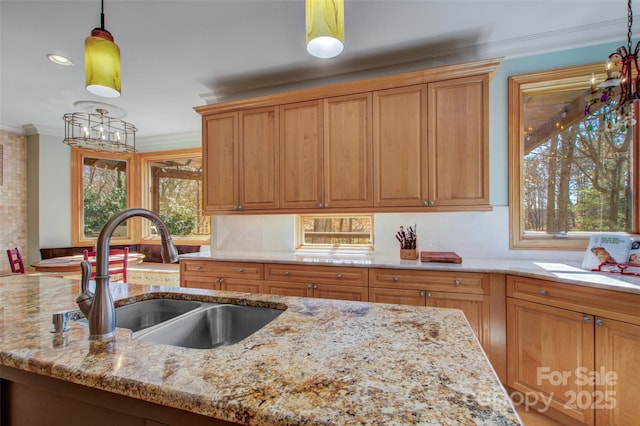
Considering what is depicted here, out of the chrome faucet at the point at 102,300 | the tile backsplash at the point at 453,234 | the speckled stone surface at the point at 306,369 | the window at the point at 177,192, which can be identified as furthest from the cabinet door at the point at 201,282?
the window at the point at 177,192

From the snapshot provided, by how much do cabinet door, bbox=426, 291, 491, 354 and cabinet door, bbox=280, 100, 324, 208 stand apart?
130 cm

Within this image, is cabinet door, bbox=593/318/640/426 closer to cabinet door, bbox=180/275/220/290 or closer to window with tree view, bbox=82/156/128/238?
cabinet door, bbox=180/275/220/290

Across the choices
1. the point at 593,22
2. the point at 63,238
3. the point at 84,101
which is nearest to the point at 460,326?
the point at 593,22

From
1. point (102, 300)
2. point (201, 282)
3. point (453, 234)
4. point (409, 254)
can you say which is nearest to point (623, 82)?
point (453, 234)

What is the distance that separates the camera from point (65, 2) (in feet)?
6.02

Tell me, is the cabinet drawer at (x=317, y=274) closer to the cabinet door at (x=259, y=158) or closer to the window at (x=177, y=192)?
the cabinet door at (x=259, y=158)

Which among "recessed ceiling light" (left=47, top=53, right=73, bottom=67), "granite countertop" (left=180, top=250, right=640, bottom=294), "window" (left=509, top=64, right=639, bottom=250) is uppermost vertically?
"recessed ceiling light" (left=47, top=53, right=73, bottom=67)

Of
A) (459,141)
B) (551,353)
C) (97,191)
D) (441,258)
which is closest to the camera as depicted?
(551,353)

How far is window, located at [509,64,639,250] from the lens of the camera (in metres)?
2.18

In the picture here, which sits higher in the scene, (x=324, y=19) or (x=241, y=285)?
(x=324, y=19)

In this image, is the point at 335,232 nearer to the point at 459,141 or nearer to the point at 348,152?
the point at 348,152

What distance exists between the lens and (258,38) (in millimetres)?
2273

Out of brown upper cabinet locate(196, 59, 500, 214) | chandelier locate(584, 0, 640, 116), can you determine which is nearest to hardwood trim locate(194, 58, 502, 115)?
brown upper cabinet locate(196, 59, 500, 214)

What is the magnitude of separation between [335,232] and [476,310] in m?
1.51
